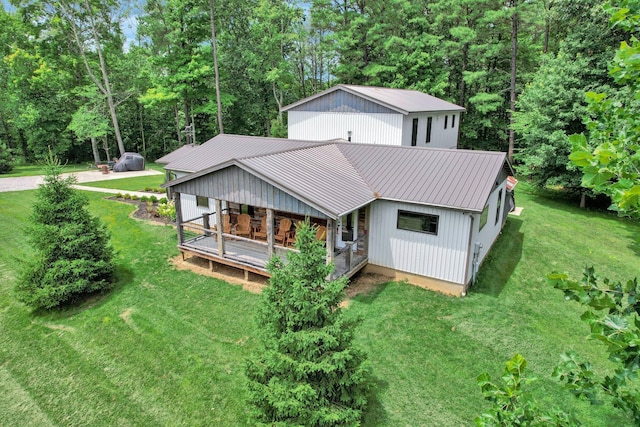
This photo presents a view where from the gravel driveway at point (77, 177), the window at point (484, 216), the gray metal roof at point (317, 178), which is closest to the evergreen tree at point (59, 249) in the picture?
the gray metal roof at point (317, 178)

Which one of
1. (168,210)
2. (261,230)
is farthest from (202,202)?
(261,230)

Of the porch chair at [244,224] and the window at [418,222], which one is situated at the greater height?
the window at [418,222]

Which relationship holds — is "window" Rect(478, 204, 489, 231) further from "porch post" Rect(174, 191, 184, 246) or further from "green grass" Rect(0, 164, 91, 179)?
"green grass" Rect(0, 164, 91, 179)

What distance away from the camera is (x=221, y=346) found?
9258 mm

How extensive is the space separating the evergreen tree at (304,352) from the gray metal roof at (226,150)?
960 centimetres

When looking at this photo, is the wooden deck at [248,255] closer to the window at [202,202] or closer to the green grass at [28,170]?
the window at [202,202]

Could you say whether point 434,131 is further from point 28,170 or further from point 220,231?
point 28,170

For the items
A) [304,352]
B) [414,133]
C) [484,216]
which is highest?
[414,133]

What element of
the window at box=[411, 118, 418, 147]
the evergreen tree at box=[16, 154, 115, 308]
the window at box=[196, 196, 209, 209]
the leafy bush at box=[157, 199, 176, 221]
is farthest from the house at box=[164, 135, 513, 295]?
the window at box=[411, 118, 418, 147]

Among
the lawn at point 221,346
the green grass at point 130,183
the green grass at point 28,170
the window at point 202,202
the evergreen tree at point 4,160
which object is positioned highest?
the evergreen tree at point 4,160

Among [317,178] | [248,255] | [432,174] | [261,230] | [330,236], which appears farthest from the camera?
[261,230]

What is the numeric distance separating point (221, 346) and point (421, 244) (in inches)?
237

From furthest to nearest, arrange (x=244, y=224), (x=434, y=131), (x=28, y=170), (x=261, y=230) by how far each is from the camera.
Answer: (x=28, y=170) → (x=434, y=131) → (x=261, y=230) → (x=244, y=224)

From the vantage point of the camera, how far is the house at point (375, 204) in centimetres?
1073
